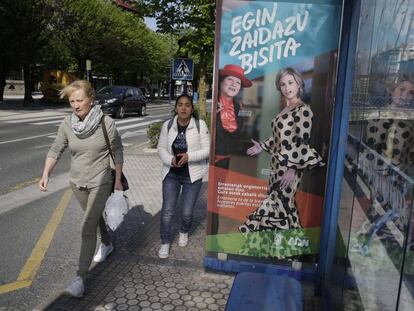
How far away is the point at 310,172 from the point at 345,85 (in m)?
0.83

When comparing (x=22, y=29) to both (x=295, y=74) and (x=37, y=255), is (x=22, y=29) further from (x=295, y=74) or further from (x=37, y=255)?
(x=295, y=74)

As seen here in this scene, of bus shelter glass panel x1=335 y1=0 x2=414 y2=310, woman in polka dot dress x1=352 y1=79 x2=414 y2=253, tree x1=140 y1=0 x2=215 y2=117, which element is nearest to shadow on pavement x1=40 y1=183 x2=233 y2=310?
bus shelter glass panel x1=335 y1=0 x2=414 y2=310

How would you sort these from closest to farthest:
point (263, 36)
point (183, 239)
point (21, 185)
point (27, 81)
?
point (263, 36) → point (183, 239) → point (21, 185) → point (27, 81)

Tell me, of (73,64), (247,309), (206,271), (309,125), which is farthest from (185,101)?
(73,64)

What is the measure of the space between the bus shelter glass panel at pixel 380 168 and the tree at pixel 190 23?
332 inches

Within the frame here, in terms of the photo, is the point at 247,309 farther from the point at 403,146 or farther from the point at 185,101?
the point at 185,101

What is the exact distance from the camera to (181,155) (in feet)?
13.9

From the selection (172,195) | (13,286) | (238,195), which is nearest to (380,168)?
(238,195)

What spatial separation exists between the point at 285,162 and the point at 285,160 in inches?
0.7

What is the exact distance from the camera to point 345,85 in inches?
122

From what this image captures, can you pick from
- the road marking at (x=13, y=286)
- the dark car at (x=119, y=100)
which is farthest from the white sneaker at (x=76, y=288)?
the dark car at (x=119, y=100)

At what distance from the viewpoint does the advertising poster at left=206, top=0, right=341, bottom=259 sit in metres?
3.38

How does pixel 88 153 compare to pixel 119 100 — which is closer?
pixel 88 153

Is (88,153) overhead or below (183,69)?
below
